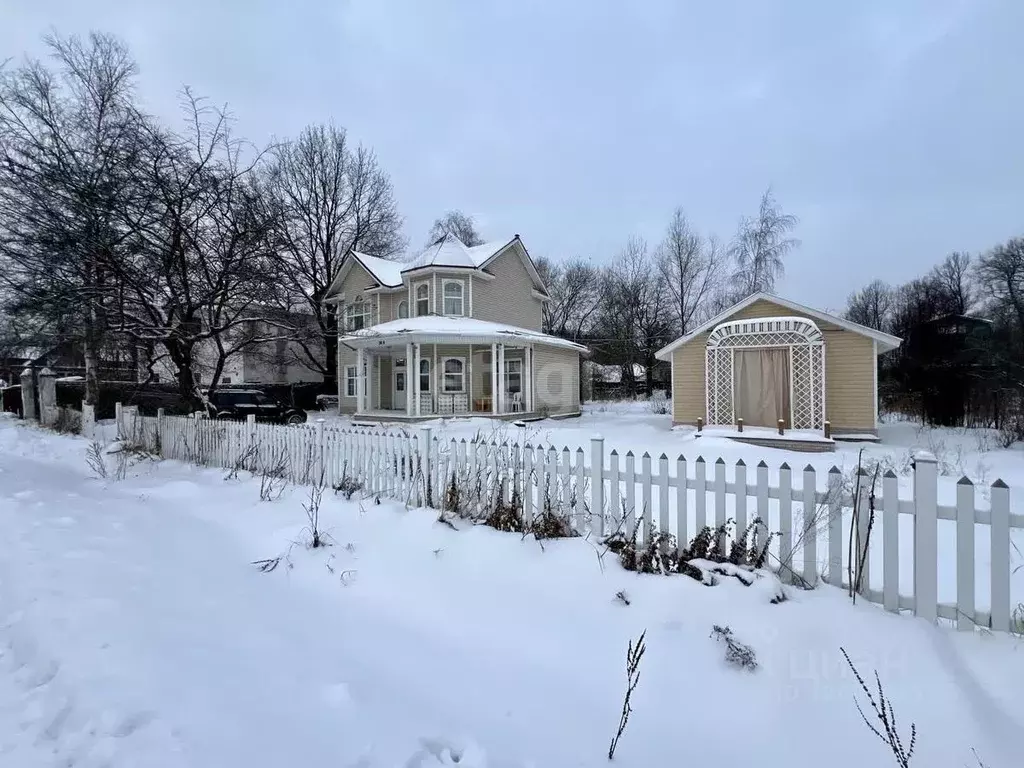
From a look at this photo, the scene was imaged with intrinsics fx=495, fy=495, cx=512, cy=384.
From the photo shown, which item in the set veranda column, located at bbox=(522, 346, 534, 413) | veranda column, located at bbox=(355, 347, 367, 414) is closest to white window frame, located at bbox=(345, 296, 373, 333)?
veranda column, located at bbox=(355, 347, 367, 414)

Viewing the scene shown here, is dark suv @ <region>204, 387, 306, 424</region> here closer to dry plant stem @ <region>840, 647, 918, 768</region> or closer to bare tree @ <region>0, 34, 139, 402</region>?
bare tree @ <region>0, 34, 139, 402</region>

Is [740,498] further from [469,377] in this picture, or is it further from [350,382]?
[350,382]

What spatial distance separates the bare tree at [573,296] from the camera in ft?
129

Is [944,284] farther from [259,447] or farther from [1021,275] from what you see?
[259,447]

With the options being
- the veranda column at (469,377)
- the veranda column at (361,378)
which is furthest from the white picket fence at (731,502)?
the veranda column at (469,377)

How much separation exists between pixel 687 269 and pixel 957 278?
62.1 ft

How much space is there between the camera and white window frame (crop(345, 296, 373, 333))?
23578 mm

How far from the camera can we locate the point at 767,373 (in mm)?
13492

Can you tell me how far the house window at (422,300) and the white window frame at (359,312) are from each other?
3535 millimetres

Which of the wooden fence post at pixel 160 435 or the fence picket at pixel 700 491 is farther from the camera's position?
the wooden fence post at pixel 160 435

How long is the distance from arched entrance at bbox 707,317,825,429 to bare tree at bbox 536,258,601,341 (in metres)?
24.8

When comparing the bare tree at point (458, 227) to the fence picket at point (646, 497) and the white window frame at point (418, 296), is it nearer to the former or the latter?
the white window frame at point (418, 296)

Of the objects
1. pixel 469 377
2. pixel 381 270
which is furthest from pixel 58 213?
pixel 381 270

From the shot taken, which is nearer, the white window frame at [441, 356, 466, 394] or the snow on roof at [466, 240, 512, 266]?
the white window frame at [441, 356, 466, 394]
